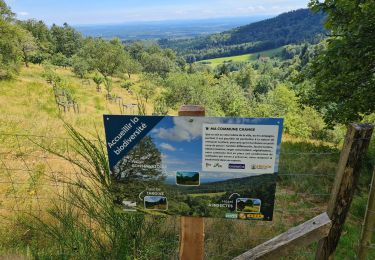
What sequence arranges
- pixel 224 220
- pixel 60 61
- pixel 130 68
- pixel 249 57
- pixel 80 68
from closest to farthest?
1. pixel 224 220
2. pixel 80 68
3. pixel 60 61
4. pixel 130 68
5. pixel 249 57

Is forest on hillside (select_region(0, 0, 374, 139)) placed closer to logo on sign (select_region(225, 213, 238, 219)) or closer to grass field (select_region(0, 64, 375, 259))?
logo on sign (select_region(225, 213, 238, 219))

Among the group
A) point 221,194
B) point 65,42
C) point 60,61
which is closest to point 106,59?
point 60,61

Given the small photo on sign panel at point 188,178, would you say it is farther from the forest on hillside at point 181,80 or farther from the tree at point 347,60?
the tree at point 347,60

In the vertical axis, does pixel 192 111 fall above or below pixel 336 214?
above

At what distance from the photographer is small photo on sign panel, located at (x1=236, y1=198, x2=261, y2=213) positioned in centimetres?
234

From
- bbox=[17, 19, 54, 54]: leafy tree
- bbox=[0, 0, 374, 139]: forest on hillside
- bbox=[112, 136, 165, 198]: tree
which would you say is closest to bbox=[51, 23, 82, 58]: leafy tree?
bbox=[0, 0, 374, 139]: forest on hillside

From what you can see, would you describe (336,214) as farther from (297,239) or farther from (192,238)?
(192,238)

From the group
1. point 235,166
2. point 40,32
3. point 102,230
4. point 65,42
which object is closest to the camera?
point 235,166

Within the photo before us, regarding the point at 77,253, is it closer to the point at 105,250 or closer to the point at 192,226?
the point at 105,250

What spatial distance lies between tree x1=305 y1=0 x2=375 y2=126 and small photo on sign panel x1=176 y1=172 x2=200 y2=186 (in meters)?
4.37

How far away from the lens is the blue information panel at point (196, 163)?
2186mm

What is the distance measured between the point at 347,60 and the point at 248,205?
4900 mm

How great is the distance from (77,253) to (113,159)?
46.4 inches

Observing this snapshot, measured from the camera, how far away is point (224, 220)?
13.3 feet
